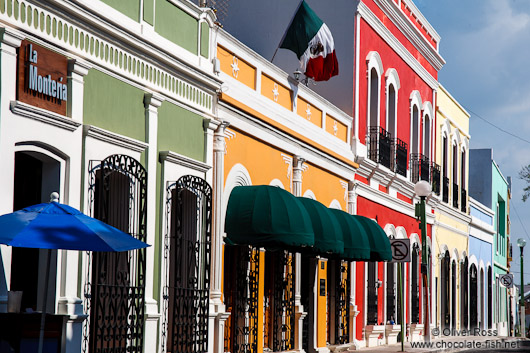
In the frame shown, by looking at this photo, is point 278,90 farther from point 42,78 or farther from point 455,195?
A: point 455,195

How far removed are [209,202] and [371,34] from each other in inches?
435

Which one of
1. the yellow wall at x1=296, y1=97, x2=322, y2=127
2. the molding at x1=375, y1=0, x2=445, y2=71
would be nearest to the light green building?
the yellow wall at x1=296, y1=97, x2=322, y2=127

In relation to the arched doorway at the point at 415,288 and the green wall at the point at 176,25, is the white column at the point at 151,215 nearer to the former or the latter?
the green wall at the point at 176,25

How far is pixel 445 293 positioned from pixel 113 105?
23.3m

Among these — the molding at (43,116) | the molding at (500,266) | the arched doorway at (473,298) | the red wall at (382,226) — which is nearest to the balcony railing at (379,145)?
the red wall at (382,226)

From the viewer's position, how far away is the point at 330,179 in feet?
70.1

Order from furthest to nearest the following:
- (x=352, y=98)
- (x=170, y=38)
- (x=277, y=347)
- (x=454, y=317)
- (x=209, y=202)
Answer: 1. (x=454, y=317)
2. (x=352, y=98)
3. (x=277, y=347)
4. (x=209, y=202)
5. (x=170, y=38)

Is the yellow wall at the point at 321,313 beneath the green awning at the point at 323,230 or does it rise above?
beneath

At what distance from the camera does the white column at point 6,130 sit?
9.59m

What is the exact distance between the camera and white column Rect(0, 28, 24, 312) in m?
9.59

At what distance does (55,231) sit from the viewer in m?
8.70

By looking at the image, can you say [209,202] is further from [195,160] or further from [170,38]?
[170,38]

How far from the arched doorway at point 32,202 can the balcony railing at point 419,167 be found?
19.0 metres

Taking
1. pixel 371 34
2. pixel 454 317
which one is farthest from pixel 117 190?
pixel 454 317
